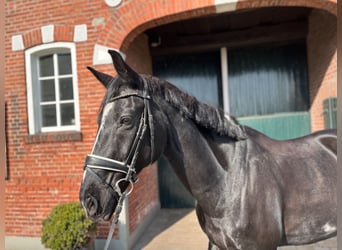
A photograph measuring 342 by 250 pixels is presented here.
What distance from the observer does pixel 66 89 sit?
4250 mm

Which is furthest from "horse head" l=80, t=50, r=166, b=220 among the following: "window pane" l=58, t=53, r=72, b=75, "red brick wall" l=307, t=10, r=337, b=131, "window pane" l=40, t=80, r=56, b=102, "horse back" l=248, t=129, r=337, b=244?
"red brick wall" l=307, t=10, r=337, b=131

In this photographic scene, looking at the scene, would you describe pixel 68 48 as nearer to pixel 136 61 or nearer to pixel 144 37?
pixel 136 61

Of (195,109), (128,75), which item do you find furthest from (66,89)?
(195,109)

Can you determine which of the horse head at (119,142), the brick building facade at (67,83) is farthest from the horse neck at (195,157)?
the brick building facade at (67,83)

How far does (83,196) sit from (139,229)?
3.36 meters

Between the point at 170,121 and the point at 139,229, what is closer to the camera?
the point at 170,121

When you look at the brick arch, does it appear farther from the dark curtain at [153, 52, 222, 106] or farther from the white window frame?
the dark curtain at [153, 52, 222, 106]

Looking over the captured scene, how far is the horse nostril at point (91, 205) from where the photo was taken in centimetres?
134

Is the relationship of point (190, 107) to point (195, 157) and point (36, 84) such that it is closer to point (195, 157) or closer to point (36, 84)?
point (195, 157)

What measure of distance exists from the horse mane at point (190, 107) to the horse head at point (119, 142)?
27 millimetres

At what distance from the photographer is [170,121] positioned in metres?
1.55

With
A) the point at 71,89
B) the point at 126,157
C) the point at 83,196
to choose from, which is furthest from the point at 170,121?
the point at 71,89

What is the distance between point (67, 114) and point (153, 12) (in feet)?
6.95

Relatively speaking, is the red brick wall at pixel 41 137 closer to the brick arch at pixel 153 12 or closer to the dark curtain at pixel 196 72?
the brick arch at pixel 153 12
